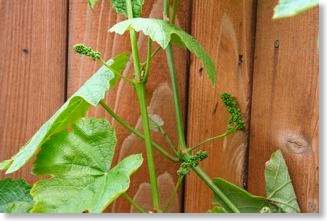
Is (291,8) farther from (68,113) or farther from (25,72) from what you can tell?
(25,72)

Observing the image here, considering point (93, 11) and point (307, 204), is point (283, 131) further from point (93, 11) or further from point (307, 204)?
point (93, 11)

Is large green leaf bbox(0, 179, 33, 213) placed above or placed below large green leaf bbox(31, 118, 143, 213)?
below

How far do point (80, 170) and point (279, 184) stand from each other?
0.38 meters

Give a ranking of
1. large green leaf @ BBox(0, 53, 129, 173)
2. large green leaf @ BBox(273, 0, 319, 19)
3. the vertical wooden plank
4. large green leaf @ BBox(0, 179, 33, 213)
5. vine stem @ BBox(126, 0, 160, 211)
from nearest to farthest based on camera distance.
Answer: large green leaf @ BBox(273, 0, 319, 19) < large green leaf @ BBox(0, 53, 129, 173) < vine stem @ BBox(126, 0, 160, 211) < large green leaf @ BBox(0, 179, 33, 213) < the vertical wooden plank

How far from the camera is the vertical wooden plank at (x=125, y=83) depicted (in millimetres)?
1186

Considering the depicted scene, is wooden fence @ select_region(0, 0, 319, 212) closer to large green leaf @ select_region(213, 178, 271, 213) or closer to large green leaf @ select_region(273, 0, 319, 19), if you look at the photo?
large green leaf @ select_region(213, 178, 271, 213)

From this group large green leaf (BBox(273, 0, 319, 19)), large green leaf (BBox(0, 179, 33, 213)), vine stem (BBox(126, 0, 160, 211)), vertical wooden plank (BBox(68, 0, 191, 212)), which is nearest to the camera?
large green leaf (BBox(273, 0, 319, 19))

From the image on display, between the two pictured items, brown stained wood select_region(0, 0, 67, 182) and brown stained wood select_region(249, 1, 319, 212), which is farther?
brown stained wood select_region(0, 0, 67, 182)

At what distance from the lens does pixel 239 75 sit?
1.16 meters

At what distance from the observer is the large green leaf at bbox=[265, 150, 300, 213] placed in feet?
3.46

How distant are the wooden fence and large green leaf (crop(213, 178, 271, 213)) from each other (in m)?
0.06

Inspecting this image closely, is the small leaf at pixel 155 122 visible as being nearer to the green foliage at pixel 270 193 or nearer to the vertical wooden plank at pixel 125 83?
the vertical wooden plank at pixel 125 83

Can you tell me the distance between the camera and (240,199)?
3.54ft

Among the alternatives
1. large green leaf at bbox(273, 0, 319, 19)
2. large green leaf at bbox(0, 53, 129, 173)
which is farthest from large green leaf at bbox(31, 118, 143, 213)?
large green leaf at bbox(273, 0, 319, 19)
